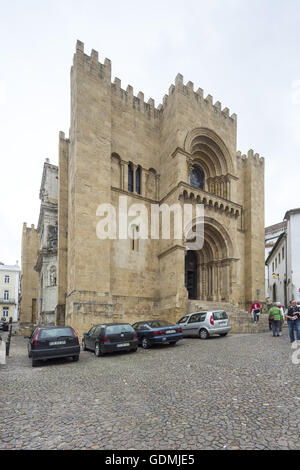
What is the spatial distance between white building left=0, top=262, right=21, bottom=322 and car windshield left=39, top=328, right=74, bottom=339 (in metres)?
52.2

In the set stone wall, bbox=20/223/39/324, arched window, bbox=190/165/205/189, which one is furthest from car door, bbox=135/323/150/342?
A: stone wall, bbox=20/223/39/324

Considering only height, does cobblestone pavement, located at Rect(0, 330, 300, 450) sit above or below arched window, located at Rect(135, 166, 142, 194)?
below

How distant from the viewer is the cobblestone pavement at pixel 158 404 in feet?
13.6

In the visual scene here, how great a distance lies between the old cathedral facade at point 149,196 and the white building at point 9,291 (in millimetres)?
42827

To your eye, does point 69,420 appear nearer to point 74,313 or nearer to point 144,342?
point 144,342

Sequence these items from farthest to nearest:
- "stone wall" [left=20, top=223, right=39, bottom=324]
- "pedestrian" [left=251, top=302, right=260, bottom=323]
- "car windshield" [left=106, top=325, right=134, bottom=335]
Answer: "stone wall" [left=20, top=223, right=39, bottom=324]
"pedestrian" [left=251, top=302, right=260, bottom=323]
"car windshield" [left=106, top=325, right=134, bottom=335]

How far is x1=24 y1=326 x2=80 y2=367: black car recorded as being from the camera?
33.6 feet

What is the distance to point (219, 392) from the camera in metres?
6.09

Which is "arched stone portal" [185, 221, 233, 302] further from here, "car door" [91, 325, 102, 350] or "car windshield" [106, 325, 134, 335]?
"car door" [91, 325, 102, 350]

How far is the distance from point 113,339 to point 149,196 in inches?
479

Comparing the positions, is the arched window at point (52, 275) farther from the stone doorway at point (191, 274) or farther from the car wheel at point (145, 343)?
the car wheel at point (145, 343)

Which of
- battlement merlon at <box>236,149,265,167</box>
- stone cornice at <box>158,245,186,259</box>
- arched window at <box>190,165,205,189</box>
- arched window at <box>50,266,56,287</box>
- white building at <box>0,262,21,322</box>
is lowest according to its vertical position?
white building at <box>0,262,21,322</box>

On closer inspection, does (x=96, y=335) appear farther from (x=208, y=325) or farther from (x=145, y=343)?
(x=208, y=325)
